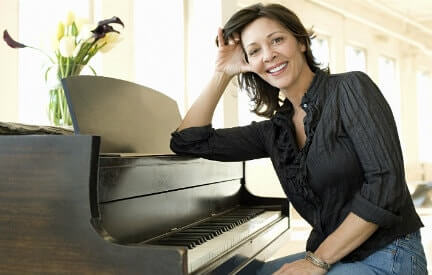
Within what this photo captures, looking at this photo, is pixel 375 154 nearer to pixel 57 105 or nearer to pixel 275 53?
pixel 275 53

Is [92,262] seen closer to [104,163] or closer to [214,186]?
[104,163]

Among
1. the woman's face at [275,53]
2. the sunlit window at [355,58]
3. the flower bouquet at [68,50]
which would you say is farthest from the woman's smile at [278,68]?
the sunlit window at [355,58]

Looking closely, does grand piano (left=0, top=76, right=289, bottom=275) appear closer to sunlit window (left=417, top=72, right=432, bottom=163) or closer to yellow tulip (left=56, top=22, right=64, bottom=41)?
yellow tulip (left=56, top=22, right=64, bottom=41)

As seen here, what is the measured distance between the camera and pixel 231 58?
2.21 m

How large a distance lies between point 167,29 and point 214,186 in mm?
3407

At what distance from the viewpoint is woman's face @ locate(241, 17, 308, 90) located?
194 cm

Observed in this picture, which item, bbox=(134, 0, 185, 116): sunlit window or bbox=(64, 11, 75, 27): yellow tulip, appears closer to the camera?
bbox=(64, 11, 75, 27): yellow tulip

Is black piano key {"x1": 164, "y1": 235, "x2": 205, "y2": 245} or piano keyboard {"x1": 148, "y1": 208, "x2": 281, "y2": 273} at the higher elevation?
black piano key {"x1": 164, "y1": 235, "x2": 205, "y2": 245}

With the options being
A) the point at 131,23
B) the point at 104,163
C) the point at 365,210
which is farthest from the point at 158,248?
the point at 131,23

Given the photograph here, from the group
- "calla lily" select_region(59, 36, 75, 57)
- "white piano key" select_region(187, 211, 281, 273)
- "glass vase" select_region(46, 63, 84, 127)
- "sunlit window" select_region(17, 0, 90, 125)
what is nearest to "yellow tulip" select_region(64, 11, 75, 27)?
"calla lily" select_region(59, 36, 75, 57)

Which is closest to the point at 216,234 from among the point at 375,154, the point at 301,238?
the point at 375,154

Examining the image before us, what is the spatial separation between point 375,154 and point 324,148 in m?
0.16

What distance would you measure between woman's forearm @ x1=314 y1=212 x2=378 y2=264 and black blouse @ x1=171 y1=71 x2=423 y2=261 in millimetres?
27

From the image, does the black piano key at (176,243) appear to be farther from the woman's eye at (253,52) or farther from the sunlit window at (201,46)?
the sunlit window at (201,46)
